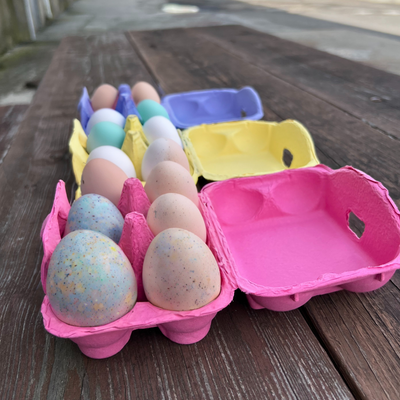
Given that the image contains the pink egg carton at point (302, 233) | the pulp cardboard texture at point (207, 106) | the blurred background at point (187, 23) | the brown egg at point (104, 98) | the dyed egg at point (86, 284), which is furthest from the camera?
the blurred background at point (187, 23)

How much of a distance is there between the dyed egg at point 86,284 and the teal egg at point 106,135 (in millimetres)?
511

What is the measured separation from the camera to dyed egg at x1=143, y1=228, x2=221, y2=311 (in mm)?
524

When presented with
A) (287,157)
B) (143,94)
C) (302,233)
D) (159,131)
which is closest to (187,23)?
(143,94)

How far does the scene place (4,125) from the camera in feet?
4.94

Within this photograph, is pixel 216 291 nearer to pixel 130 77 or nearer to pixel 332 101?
pixel 332 101

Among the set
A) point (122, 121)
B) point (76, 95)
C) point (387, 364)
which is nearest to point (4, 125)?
point (76, 95)

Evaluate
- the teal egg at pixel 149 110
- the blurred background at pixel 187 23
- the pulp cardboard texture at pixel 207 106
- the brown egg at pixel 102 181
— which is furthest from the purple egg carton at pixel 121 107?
the blurred background at pixel 187 23

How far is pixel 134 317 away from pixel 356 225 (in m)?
0.59

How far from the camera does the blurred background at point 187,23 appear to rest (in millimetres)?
2652

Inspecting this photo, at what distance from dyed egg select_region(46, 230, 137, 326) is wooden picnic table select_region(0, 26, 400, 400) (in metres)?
0.09

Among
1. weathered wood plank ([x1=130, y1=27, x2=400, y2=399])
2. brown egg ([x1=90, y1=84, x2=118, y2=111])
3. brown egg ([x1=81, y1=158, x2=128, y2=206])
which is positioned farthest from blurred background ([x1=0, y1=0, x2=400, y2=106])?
brown egg ([x1=81, y1=158, x2=128, y2=206])

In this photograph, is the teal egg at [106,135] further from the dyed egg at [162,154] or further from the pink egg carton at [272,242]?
the pink egg carton at [272,242]

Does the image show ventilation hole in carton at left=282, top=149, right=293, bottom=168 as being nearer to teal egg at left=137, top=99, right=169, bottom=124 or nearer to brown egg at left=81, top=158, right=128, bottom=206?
teal egg at left=137, top=99, right=169, bottom=124

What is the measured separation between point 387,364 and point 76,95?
5.68 ft
